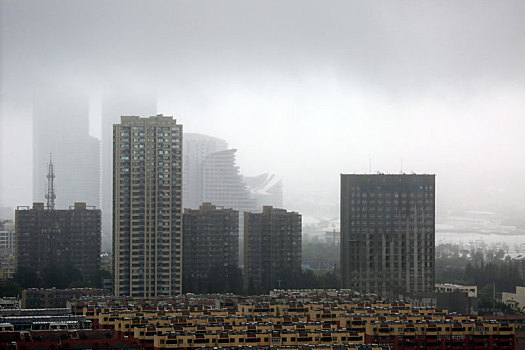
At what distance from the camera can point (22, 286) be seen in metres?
18.1

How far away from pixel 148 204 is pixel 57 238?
3.41 m

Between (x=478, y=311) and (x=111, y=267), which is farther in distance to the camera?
(x=111, y=267)

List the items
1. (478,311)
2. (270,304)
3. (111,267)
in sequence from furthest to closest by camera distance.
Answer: (111,267) < (478,311) < (270,304)

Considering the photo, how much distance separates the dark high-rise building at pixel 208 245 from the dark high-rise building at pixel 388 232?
2053 millimetres

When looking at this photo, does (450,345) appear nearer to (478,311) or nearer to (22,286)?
(478,311)

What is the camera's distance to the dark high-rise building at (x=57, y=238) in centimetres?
1997

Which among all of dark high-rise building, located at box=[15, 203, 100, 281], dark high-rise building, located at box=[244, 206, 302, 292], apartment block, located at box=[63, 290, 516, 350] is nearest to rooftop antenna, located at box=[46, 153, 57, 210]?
dark high-rise building, located at box=[15, 203, 100, 281]

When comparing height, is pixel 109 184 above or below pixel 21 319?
above

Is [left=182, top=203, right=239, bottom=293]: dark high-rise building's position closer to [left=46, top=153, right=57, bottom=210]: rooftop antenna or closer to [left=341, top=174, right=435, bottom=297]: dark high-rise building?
[left=341, top=174, right=435, bottom=297]: dark high-rise building

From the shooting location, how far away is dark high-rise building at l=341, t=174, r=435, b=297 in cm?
1780

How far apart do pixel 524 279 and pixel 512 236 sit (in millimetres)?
696

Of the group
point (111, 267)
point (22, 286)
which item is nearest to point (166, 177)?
point (111, 267)

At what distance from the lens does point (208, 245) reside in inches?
764

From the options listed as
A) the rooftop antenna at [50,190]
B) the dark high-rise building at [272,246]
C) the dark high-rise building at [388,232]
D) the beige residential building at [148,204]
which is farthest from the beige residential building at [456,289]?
the rooftop antenna at [50,190]
